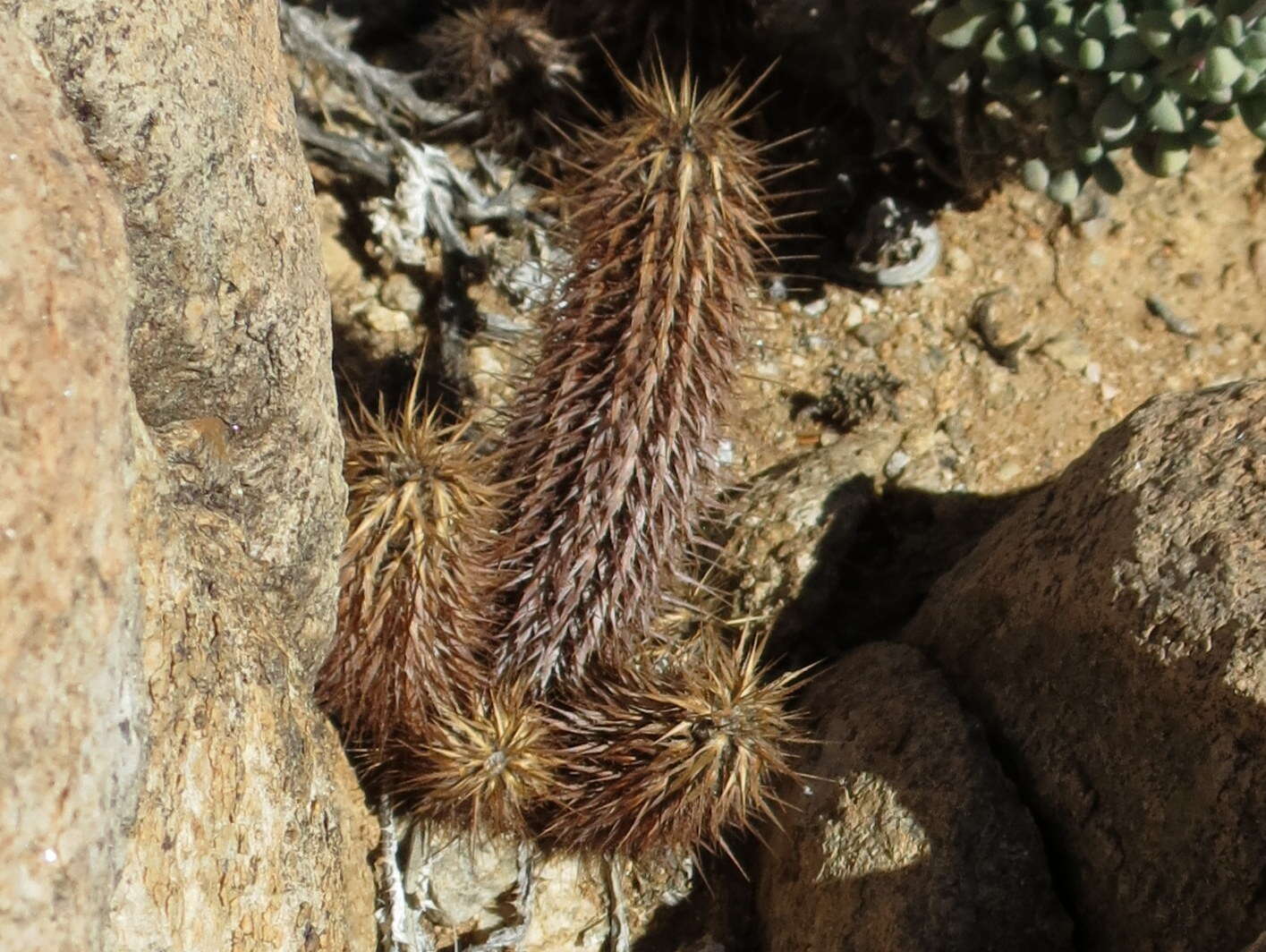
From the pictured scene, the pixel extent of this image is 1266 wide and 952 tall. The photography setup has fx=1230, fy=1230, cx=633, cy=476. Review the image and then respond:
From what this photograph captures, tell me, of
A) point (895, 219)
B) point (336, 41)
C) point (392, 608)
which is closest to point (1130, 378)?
point (895, 219)

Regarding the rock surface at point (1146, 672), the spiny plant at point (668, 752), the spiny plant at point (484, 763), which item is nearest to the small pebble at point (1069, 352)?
the rock surface at point (1146, 672)

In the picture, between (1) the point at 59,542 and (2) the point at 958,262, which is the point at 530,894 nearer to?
(1) the point at 59,542

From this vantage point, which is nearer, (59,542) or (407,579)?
(59,542)

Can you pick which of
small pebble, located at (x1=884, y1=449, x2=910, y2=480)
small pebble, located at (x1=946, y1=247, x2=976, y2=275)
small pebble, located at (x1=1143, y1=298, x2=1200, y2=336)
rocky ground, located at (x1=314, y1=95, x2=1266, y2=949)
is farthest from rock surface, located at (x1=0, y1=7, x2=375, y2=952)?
small pebble, located at (x1=1143, y1=298, x2=1200, y2=336)

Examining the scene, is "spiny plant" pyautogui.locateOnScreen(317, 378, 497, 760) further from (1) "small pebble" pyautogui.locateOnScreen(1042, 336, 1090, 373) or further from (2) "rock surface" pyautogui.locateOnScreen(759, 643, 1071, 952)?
(1) "small pebble" pyautogui.locateOnScreen(1042, 336, 1090, 373)

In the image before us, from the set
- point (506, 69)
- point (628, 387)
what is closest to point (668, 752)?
point (628, 387)

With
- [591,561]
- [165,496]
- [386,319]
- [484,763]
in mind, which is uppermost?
[386,319]
